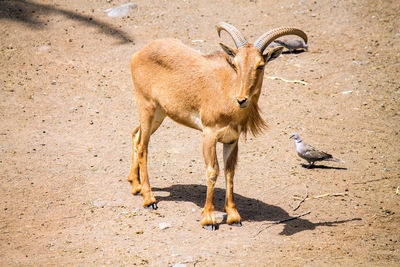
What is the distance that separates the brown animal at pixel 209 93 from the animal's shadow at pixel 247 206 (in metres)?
0.47

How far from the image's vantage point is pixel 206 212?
22.9 ft

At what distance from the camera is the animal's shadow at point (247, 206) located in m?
7.04

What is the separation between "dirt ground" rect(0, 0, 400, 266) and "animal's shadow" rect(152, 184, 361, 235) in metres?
0.03

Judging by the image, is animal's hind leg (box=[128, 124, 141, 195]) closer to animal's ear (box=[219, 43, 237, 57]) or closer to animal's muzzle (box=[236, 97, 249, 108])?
animal's ear (box=[219, 43, 237, 57])

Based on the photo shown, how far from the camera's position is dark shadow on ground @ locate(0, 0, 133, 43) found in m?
14.5

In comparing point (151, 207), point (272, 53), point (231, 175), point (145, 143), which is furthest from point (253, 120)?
point (151, 207)

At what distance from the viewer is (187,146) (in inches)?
384

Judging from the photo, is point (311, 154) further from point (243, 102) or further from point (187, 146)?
point (243, 102)

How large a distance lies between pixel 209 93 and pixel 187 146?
9.93 feet

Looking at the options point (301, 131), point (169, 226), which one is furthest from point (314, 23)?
point (169, 226)

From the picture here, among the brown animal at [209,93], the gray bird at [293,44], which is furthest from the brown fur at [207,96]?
the gray bird at [293,44]

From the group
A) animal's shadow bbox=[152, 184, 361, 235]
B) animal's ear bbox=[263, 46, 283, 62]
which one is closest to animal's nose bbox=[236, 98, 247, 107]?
animal's ear bbox=[263, 46, 283, 62]

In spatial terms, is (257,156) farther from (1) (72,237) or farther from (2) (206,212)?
(1) (72,237)

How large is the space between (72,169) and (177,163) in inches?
77.0
